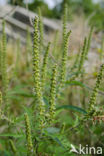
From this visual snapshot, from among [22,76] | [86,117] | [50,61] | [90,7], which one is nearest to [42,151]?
[86,117]

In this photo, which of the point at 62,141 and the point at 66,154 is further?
the point at 66,154

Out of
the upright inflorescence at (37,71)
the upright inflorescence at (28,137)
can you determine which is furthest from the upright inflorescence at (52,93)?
the upright inflorescence at (28,137)

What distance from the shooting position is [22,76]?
4820mm

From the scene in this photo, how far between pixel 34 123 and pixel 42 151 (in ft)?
0.65

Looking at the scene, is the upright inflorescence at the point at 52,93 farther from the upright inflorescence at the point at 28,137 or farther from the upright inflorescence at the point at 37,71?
the upright inflorescence at the point at 28,137

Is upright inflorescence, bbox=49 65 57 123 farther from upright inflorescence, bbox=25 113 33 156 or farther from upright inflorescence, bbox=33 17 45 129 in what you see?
upright inflorescence, bbox=25 113 33 156

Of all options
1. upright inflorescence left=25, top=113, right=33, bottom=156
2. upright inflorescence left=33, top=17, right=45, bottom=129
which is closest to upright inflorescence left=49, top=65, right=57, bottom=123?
upright inflorescence left=33, top=17, right=45, bottom=129

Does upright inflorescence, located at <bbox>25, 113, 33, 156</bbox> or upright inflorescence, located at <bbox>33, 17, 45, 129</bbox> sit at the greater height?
upright inflorescence, located at <bbox>33, 17, 45, 129</bbox>

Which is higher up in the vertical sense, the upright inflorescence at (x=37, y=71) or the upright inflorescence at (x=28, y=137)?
the upright inflorescence at (x=37, y=71)

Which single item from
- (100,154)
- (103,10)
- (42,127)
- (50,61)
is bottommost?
(100,154)

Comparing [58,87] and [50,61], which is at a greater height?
[50,61]

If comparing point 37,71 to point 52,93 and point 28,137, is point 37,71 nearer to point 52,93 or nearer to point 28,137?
point 52,93

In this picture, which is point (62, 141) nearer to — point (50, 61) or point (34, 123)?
point (34, 123)

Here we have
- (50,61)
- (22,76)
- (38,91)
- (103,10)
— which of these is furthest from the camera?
(103,10)
